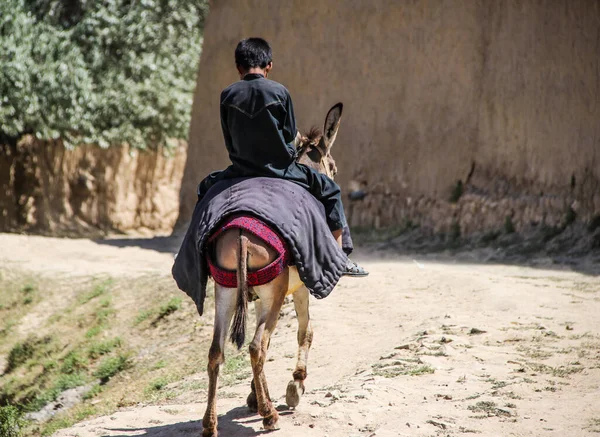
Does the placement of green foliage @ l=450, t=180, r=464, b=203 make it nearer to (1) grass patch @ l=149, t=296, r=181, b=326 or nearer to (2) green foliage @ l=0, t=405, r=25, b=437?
(1) grass patch @ l=149, t=296, r=181, b=326

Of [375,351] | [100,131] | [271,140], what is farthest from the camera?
[100,131]

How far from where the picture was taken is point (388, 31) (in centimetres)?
1330

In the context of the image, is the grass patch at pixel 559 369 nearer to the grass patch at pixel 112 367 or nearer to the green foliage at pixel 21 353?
the grass patch at pixel 112 367

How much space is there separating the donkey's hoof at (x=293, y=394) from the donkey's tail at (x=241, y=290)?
0.69 meters

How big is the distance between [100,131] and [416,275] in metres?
12.3

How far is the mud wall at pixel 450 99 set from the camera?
10836 mm

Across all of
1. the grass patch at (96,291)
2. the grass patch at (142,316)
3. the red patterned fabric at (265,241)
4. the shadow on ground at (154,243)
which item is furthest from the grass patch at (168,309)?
the red patterned fabric at (265,241)

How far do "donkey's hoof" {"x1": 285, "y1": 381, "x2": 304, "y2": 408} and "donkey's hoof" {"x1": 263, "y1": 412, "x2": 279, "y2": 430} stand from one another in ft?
1.06

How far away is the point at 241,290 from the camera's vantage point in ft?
15.8

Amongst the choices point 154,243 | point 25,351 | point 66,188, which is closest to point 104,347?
point 25,351

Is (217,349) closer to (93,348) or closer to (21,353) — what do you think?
(93,348)

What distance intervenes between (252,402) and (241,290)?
108 centimetres

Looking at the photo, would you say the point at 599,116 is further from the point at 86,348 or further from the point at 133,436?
the point at 133,436

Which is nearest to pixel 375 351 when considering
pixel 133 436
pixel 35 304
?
pixel 133 436
